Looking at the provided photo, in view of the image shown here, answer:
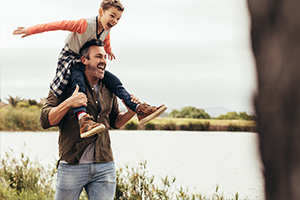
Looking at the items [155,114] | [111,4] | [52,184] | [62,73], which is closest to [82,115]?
[62,73]

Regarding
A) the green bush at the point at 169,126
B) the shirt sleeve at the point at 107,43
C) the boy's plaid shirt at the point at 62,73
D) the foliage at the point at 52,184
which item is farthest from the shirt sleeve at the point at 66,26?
the green bush at the point at 169,126

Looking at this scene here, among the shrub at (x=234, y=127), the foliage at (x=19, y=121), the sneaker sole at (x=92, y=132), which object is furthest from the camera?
the shrub at (x=234, y=127)

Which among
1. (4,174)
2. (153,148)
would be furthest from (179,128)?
(4,174)

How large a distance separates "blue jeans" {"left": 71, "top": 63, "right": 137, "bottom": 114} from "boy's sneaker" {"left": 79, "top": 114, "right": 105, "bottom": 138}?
0.08m

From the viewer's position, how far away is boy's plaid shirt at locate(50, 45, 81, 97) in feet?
9.25

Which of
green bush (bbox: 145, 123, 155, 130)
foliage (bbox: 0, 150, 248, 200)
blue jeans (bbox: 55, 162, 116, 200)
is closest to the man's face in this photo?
blue jeans (bbox: 55, 162, 116, 200)

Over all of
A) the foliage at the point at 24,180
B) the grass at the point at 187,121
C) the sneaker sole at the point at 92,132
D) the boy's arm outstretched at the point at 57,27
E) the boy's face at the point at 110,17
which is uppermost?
the boy's face at the point at 110,17

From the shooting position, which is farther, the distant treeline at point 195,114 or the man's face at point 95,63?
the distant treeline at point 195,114

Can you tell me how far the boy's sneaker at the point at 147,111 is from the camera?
2766mm

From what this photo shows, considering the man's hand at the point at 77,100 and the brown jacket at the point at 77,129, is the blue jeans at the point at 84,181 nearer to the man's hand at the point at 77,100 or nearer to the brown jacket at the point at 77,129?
the brown jacket at the point at 77,129

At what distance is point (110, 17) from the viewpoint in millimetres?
2904

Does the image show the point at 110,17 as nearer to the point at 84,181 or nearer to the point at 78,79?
the point at 78,79

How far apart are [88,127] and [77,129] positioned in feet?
0.74

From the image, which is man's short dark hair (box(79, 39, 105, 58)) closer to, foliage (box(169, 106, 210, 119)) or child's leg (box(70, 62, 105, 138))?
child's leg (box(70, 62, 105, 138))
